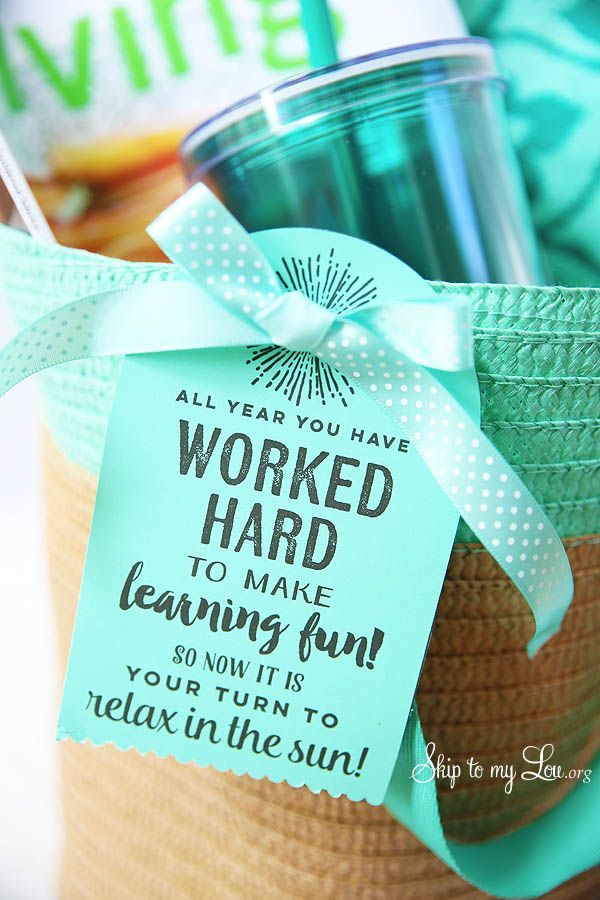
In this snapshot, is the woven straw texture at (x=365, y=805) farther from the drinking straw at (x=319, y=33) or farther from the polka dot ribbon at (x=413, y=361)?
the drinking straw at (x=319, y=33)

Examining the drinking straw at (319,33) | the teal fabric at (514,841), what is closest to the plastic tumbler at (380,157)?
the drinking straw at (319,33)

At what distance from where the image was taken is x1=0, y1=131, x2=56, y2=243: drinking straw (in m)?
0.35

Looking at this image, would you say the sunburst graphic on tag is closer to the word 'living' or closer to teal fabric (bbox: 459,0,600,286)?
the word 'living'

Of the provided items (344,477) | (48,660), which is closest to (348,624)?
(344,477)

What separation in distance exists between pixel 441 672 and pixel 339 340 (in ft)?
0.45

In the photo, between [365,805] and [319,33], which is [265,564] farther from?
[319,33]

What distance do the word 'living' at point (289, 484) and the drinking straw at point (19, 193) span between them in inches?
5.5

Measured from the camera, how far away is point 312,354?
287mm

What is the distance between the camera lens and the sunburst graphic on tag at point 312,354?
287mm

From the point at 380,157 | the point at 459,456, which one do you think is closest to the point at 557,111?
the point at 380,157

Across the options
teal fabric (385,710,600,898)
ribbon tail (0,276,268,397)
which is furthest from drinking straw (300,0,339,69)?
teal fabric (385,710,600,898)

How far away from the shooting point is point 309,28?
0.36 metres

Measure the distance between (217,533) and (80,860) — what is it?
0.24 m

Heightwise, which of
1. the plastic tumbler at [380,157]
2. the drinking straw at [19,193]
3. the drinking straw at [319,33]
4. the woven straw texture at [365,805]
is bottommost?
the woven straw texture at [365,805]
